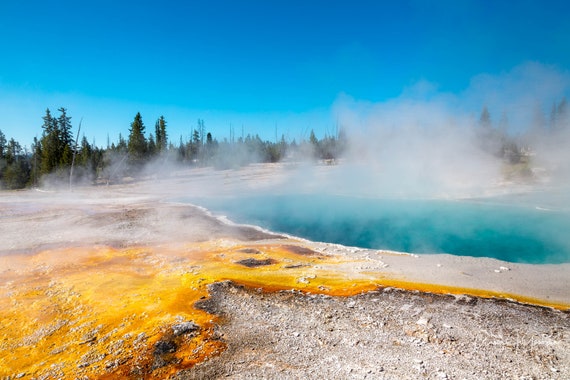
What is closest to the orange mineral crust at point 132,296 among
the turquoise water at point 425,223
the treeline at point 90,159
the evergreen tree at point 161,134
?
the turquoise water at point 425,223

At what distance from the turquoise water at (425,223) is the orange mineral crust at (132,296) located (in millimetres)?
4732

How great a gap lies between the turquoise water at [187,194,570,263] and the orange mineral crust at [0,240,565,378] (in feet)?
15.5

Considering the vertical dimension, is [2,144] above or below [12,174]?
above

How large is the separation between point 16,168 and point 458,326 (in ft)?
160

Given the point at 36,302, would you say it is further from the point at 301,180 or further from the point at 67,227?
the point at 301,180

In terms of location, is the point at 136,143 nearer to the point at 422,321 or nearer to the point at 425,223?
the point at 425,223

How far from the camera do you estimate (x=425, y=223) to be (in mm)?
18578

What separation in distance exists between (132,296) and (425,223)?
54.4 ft

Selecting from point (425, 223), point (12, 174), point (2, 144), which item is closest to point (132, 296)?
point (425, 223)

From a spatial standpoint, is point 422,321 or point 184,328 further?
point 422,321

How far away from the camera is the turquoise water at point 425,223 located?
13.3m

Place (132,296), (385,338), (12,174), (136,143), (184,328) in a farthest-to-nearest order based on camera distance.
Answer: (136,143) → (12,174) → (132,296) → (184,328) → (385,338)

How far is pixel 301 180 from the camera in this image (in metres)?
41.8

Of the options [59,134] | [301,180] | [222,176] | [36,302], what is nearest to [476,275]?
[36,302]
